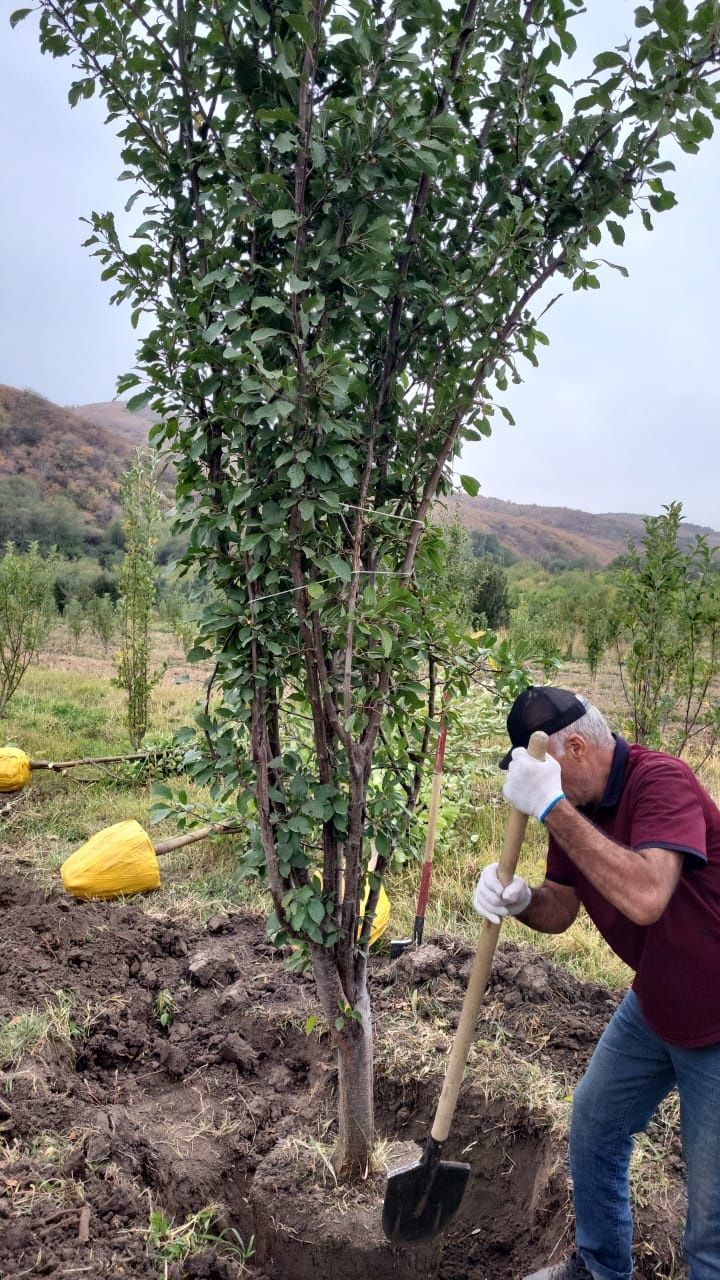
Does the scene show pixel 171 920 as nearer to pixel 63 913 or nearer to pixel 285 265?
pixel 63 913

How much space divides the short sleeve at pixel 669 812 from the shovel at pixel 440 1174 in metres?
0.39

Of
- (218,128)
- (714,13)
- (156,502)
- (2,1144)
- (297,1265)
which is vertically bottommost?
(297,1265)

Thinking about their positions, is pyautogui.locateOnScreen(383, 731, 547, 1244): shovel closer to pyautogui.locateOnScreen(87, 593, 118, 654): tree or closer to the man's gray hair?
the man's gray hair

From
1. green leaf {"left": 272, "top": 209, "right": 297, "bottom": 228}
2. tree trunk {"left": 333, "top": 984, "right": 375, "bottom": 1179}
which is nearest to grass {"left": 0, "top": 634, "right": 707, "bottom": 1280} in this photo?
tree trunk {"left": 333, "top": 984, "right": 375, "bottom": 1179}

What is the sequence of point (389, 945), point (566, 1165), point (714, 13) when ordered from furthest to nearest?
point (389, 945), point (566, 1165), point (714, 13)

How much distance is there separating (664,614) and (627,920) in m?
4.29

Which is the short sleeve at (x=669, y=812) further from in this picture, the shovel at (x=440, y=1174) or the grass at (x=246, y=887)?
the grass at (x=246, y=887)

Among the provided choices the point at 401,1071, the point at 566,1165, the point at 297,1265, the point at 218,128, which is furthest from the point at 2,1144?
the point at 218,128

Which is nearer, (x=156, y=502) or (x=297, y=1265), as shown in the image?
Answer: (x=297, y=1265)

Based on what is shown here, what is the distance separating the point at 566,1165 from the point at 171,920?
8.08ft

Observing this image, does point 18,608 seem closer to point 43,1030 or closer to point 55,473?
point 43,1030

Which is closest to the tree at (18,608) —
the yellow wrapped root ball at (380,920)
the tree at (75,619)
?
the yellow wrapped root ball at (380,920)

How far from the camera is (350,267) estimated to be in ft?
6.48

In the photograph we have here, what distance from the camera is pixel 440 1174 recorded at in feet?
8.07
